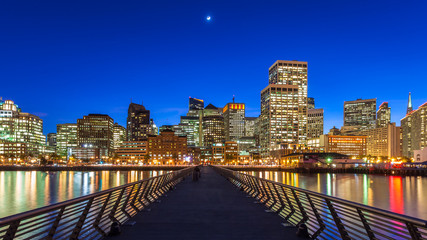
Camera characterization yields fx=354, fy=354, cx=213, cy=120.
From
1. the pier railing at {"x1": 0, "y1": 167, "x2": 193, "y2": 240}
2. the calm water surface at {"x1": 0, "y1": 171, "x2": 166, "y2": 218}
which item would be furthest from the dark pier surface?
the calm water surface at {"x1": 0, "y1": 171, "x2": 166, "y2": 218}

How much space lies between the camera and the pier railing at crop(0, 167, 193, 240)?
17.6 ft

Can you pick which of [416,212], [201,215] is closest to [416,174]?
[416,212]

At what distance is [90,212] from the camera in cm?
1206

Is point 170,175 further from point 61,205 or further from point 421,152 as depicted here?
point 421,152

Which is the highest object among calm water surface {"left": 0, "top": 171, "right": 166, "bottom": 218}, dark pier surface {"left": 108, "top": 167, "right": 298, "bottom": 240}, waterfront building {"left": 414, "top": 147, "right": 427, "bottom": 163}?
dark pier surface {"left": 108, "top": 167, "right": 298, "bottom": 240}

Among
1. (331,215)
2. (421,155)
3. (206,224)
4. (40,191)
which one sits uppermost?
(206,224)

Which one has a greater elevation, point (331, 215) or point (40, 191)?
point (331, 215)

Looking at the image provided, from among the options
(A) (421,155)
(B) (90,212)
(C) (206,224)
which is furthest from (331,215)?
(A) (421,155)

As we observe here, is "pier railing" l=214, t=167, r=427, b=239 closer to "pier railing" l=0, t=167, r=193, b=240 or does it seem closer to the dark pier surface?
the dark pier surface

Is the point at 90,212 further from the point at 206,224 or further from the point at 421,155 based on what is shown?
the point at 421,155

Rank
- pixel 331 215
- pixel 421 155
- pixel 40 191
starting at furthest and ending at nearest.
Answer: pixel 421 155 < pixel 40 191 < pixel 331 215

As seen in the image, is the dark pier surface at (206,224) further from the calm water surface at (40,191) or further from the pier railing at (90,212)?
the calm water surface at (40,191)

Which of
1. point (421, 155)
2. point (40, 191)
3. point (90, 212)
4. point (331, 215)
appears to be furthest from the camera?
point (421, 155)

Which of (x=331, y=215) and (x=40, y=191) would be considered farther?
(x=40, y=191)
